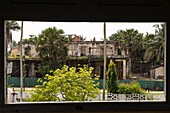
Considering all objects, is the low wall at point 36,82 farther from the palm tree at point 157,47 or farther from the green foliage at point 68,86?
the palm tree at point 157,47

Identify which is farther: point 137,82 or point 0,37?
point 137,82

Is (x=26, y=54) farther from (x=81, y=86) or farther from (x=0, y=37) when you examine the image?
(x=81, y=86)

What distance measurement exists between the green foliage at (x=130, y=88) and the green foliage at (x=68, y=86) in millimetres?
213

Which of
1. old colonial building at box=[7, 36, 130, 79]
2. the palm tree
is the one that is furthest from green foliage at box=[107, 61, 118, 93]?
the palm tree

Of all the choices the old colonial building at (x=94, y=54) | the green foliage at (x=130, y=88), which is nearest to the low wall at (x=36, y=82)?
the green foliage at (x=130, y=88)

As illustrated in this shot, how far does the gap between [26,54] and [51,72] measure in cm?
27

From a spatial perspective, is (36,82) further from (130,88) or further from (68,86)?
(130,88)

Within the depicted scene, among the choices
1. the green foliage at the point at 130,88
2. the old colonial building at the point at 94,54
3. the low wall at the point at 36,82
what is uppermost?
the old colonial building at the point at 94,54

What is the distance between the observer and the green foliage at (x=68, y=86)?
8.31 feet

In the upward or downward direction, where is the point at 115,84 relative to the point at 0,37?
downward

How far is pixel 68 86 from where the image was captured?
8.42 ft

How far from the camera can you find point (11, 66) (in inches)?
97.7
